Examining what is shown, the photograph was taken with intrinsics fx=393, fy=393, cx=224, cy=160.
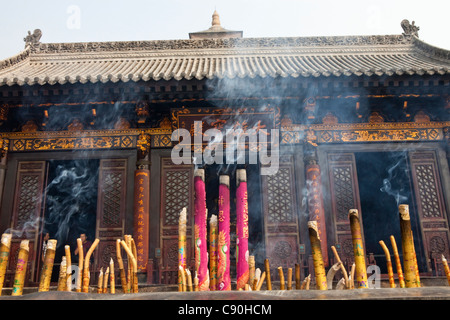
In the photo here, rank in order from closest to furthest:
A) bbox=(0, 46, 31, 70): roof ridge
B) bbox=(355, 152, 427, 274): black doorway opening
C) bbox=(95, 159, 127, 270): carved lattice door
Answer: bbox=(95, 159, 127, 270): carved lattice door
bbox=(355, 152, 427, 274): black doorway opening
bbox=(0, 46, 31, 70): roof ridge

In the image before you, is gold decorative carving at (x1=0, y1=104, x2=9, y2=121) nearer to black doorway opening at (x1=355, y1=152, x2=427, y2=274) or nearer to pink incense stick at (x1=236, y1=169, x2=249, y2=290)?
pink incense stick at (x1=236, y1=169, x2=249, y2=290)

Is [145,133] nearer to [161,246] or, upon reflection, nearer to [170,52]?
[161,246]

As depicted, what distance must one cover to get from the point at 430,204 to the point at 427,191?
24 cm

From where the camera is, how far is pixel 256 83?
6.70 meters

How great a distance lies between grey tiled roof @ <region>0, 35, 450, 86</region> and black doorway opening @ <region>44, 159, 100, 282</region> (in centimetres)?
259

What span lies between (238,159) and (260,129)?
0.67 metres

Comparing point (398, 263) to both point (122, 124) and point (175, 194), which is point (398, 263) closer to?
point (175, 194)

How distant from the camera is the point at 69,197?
9234 millimetres

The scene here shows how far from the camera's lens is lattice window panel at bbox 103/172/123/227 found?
23.5 ft

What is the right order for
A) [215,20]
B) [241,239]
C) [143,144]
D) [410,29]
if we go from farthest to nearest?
[215,20]
[410,29]
[143,144]
[241,239]

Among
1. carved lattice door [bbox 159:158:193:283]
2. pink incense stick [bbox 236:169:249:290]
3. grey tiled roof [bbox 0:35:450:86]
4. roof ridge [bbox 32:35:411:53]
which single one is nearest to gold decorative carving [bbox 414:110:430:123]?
grey tiled roof [bbox 0:35:450:86]

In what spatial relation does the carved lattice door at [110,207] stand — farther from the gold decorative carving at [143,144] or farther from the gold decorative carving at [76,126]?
the gold decorative carving at [76,126]


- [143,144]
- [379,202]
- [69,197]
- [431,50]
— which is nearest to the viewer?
[143,144]

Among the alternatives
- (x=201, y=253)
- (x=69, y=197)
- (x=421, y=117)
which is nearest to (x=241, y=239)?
(x=201, y=253)
